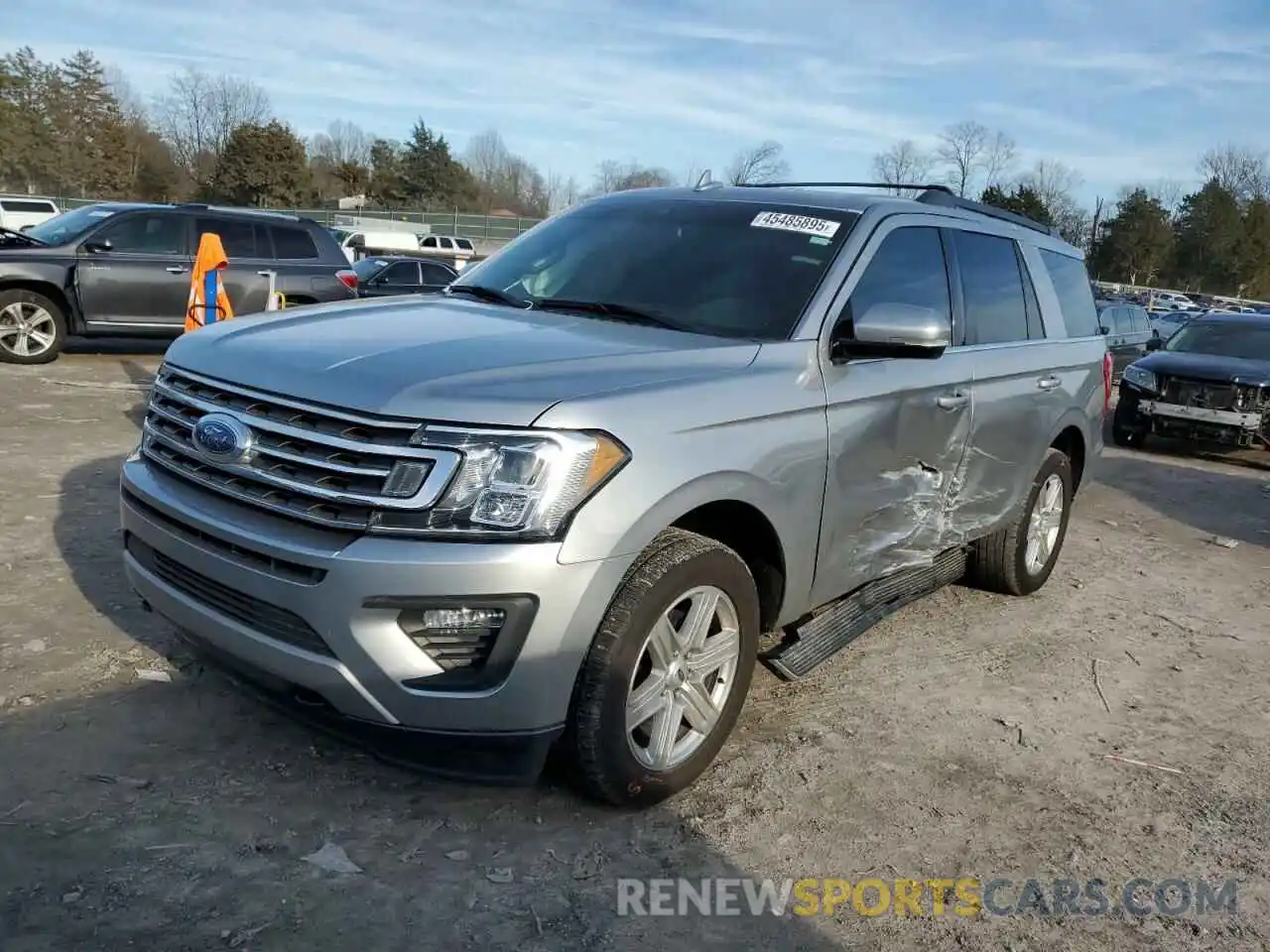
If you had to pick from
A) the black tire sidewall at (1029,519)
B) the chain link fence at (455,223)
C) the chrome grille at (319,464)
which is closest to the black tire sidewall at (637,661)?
the chrome grille at (319,464)

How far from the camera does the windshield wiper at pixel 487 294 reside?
409cm

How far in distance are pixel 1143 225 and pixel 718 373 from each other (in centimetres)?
6943

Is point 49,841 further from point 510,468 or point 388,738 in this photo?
point 510,468

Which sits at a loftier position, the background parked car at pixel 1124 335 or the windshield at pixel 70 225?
the windshield at pixel 70 225

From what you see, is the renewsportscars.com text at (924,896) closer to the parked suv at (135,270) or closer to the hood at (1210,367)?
the hood at (1210,367)

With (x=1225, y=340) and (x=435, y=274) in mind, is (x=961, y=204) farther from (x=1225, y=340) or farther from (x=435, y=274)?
(x=435, y=274)

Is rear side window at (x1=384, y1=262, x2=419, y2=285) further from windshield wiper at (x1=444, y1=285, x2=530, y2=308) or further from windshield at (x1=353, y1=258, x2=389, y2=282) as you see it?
windshield wiper at (x1=444, y1=285, x2=530, y2=308)

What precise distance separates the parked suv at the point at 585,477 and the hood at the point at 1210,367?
8050 millimetres

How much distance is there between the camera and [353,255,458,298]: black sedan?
620 inches

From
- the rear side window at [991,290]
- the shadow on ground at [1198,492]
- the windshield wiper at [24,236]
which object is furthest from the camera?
the windshield wiper at [24,236]

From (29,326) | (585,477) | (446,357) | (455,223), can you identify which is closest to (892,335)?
(585,477)

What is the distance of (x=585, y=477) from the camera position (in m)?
2.75

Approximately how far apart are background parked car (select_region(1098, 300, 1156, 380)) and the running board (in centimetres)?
1067

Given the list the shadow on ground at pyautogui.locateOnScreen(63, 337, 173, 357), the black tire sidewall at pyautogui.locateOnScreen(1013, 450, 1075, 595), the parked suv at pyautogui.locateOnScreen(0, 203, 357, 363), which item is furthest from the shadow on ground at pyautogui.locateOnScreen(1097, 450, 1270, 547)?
the shadow on ground at pyautogui.locateOnScreen(63, 337, 173, 357)
